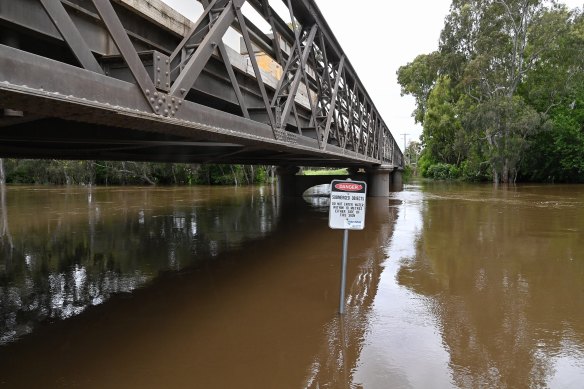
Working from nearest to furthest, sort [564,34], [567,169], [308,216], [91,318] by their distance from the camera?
[91,318], [308,216], [564,34], [567,169]

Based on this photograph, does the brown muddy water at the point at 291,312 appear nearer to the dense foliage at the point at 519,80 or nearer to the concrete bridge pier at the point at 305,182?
the concrete bridge pier at the point at 305,182

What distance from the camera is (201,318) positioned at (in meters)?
5.59

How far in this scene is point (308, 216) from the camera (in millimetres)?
17375

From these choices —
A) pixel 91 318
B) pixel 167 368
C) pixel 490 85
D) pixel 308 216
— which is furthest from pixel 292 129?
pixel 490 85

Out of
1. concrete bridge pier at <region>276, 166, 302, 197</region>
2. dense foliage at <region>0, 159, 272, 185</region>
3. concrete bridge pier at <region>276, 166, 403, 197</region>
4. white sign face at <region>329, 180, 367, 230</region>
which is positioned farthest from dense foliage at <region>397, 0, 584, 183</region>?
white sign face at <region>329, 180, 367, 230</region>

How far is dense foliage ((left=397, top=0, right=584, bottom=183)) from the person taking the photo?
38.8m

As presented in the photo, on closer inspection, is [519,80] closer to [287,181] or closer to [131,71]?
[287,181]

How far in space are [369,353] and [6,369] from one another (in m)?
3.62

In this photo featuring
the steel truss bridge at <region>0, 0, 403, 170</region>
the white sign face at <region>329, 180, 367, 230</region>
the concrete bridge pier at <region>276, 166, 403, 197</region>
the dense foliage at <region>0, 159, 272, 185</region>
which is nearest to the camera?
the steel truss bridge at <region>0, 0, 403, 170</region>

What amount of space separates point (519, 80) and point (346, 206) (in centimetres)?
4435

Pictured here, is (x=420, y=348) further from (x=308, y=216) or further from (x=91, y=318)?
(x=308, y=216)

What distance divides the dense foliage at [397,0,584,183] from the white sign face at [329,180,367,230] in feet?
124

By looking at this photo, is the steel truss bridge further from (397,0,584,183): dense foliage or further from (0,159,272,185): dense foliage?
(0,159,272,185): dense foliage

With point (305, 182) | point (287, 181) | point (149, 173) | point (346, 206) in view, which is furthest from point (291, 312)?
point (149, 173)
